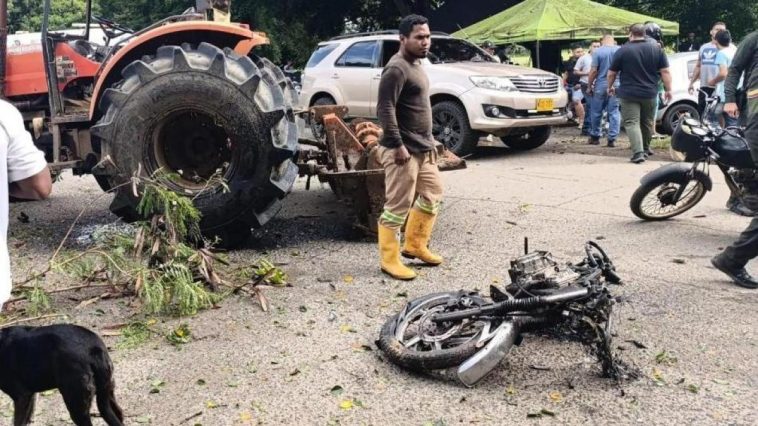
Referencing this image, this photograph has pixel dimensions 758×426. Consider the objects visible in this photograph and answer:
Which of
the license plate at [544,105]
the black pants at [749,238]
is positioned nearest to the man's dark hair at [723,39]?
the license plate at [544,105]

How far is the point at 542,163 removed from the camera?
1069 cm

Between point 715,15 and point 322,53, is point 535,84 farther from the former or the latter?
point 715,15

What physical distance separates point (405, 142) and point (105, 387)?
2.92m

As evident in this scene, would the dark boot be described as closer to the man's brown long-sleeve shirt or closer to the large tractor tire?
the man's brown long-sleeve shirt

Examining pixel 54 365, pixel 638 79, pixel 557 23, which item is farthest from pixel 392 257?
pixel 557 23

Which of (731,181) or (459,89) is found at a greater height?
(459,89)

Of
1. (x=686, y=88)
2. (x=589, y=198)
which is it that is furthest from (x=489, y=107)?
(x=686, y=88)

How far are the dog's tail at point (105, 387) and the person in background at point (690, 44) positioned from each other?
19.8 meters

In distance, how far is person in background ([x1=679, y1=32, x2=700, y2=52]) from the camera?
778 inches

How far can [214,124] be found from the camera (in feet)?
19.2

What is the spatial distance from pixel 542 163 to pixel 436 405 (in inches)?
307

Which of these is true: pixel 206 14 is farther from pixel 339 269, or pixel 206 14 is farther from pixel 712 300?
pixel 712 300

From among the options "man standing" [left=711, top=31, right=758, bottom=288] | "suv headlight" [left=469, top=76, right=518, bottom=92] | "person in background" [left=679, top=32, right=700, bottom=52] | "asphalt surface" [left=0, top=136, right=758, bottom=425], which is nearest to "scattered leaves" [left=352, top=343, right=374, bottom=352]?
"asphalt surface" [left=0, top=136, right=758, bottom=425]

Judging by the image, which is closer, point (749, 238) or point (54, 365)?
point (54, 365)
